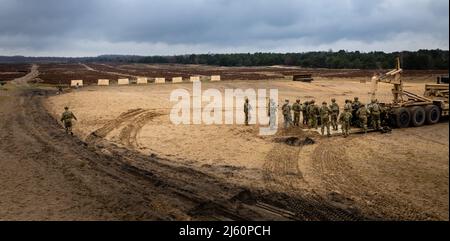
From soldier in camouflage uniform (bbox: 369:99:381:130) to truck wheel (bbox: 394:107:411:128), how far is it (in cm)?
118

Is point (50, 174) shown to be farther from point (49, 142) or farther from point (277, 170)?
point (277, 170)

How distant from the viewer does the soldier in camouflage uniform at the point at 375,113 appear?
60.2ft

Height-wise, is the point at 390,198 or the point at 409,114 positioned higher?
the point at 409,114

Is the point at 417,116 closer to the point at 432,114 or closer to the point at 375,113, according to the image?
the point at 432,114

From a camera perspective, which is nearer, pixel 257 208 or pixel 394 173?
pixel 257 208

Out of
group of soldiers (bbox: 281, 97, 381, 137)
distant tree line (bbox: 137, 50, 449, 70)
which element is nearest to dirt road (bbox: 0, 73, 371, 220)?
group of soldiers (bbox: 281, 97, 381, 137)

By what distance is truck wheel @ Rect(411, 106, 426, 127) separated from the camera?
777 inches

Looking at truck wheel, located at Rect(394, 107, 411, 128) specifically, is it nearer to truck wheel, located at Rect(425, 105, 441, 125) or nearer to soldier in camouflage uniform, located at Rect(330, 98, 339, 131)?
truck wheel, located at Rect(425, 105, 441, 125)

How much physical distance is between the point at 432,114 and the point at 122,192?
50.1 feet

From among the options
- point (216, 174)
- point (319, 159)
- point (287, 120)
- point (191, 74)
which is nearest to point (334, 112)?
point (287, 120)

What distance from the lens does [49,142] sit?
1792 cm

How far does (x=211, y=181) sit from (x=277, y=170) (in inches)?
85.4
